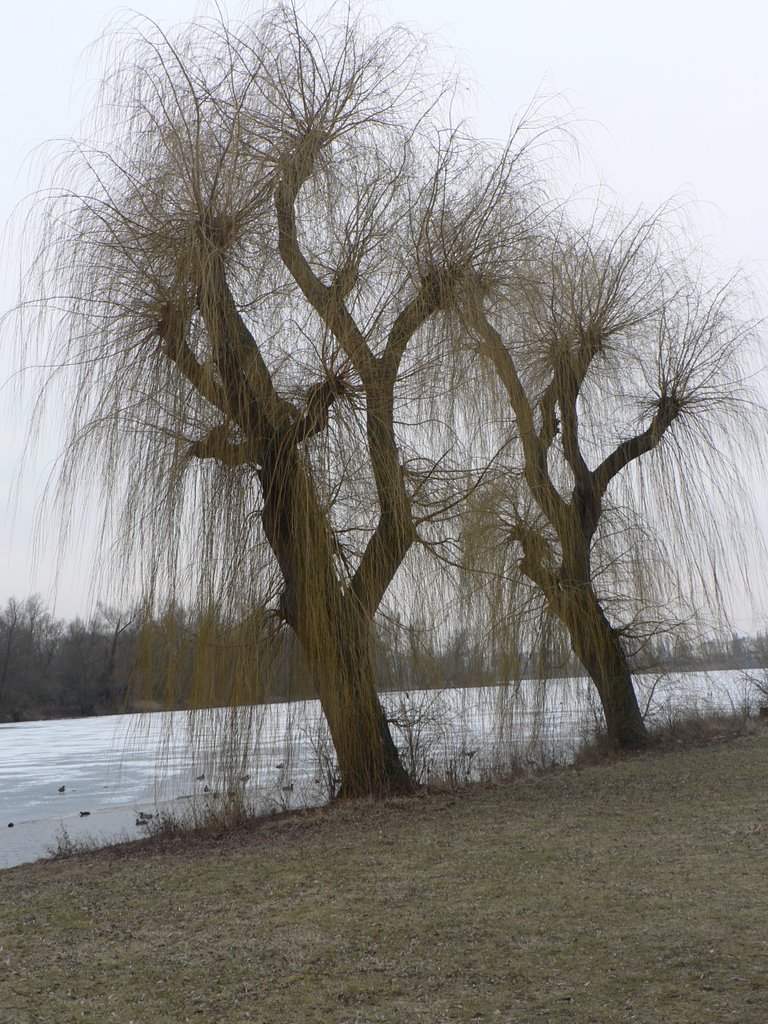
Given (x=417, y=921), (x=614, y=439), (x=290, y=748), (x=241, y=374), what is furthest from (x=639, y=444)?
(x=417, y=921)

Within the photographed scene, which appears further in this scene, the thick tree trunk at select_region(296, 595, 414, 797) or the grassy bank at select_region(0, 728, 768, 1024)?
the thick tree trunk at select_region(296, 595, 414, 797)

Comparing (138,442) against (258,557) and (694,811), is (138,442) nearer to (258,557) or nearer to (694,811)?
(258,557)

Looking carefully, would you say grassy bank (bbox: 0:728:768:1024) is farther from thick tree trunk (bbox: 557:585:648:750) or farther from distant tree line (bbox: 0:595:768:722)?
thick tree trunk (bbox: 557:585:648:750)

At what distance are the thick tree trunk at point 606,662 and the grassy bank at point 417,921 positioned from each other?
2.27 m

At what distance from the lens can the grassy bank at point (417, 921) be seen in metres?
3.12

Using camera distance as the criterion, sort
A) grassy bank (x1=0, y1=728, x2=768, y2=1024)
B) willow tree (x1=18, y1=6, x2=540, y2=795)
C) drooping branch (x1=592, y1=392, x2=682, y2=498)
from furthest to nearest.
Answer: drooping branch (x1=592, y1=392, x2=682, y2=498) < willow tree (x1=18, y1=6, x2=540, y2=795) < grassy bank (x1=0, y1=728, x2=768, y2=1024)

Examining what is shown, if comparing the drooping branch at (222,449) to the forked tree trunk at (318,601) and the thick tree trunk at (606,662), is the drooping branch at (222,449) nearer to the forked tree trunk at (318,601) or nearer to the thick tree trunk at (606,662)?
the forked tree trunk at (318,601)

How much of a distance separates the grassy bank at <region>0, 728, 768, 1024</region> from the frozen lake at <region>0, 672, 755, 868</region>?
676 millimetres

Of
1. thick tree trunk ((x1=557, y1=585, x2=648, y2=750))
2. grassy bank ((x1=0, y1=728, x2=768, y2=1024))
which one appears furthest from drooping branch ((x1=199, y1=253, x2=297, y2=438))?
thick tree trunk ((x1=557, y1=585, x2=648, y2=750))

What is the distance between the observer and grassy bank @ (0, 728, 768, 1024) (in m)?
3.12

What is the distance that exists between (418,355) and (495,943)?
434cm

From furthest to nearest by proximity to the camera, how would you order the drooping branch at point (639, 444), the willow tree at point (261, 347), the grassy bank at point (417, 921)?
the drooping branch at point (639, 444)
the willow tree at point (261, 347)
the grassy bank at point (417, 921)

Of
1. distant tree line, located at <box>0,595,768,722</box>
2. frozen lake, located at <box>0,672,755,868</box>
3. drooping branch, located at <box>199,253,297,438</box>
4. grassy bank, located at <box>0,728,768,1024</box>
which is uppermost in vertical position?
drooping branch, located at <box>199,253,297,438</box>

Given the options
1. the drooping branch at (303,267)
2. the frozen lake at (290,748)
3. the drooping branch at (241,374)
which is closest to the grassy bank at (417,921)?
the frozen lake at (290,748)
